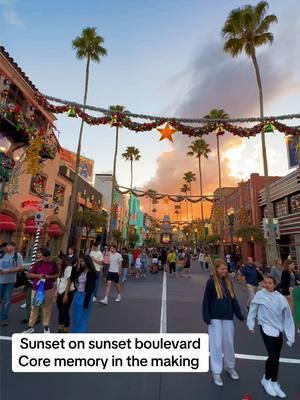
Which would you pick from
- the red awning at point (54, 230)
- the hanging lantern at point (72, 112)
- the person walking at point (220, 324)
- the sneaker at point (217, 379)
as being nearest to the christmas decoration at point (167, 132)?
the hanging lantern at point (72, 112)

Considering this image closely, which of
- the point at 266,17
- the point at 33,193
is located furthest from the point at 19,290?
the point at 266,17

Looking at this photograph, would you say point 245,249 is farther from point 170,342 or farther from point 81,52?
point 170,342

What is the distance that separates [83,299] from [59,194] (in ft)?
59.2

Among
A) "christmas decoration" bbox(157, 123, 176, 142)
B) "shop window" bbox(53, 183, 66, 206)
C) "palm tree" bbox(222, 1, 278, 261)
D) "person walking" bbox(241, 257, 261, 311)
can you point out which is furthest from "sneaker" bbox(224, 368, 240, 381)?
"shop window" bbox(53, 183, 66, 206)

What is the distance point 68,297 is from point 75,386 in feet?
6.96

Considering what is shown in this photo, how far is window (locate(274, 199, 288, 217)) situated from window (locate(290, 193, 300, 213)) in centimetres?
99

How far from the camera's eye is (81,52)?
18.6 meters

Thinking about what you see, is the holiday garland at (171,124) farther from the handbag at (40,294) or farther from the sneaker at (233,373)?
the sneaker at (233,373)

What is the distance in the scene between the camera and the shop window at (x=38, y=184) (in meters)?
17.2

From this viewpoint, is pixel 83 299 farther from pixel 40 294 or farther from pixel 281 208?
pixel 281 208

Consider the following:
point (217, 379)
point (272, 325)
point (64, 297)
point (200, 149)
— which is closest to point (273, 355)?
point (272, 325)

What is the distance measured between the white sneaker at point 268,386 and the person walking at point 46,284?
4499mm

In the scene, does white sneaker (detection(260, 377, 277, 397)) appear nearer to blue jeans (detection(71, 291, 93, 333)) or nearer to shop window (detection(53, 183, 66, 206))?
blue jeans (detection(71, 291, 93, 333))

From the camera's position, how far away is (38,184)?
1767 centimetres
